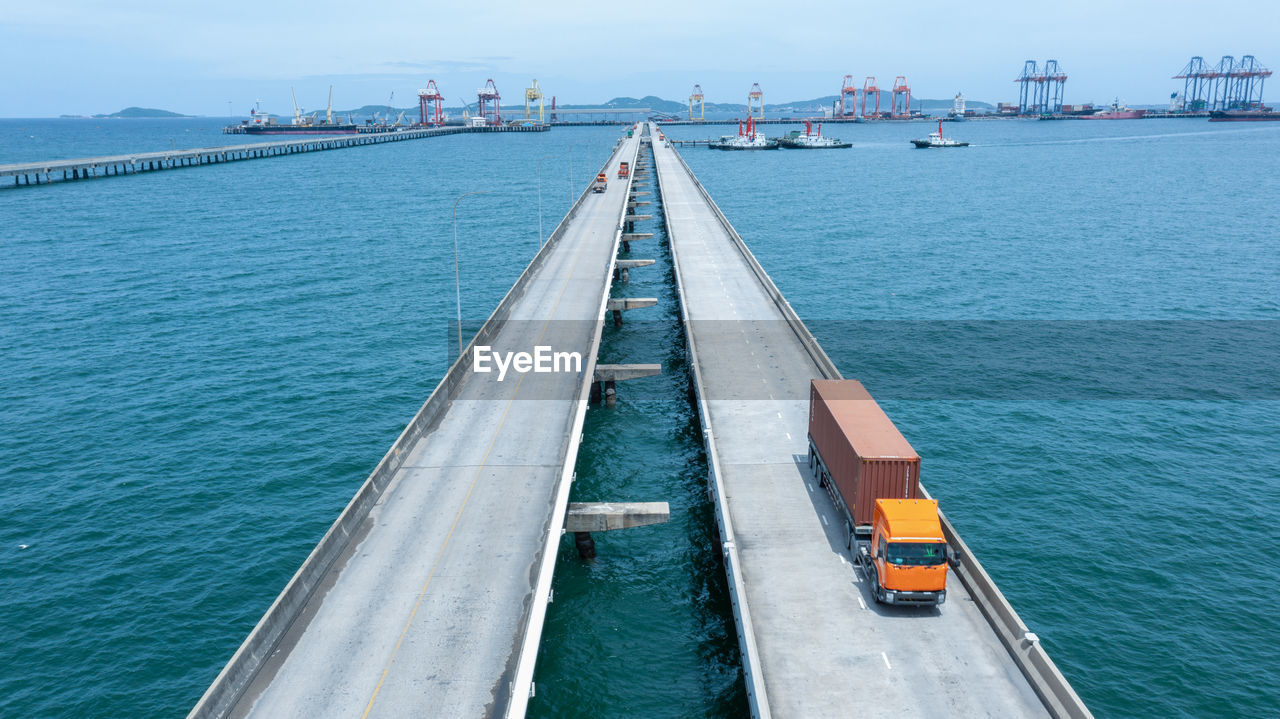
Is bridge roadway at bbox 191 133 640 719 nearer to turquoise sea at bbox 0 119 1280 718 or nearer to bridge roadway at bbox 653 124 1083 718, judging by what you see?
turquoise sea at bbox 0 119 1280 718

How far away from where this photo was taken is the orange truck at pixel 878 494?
27266 mm

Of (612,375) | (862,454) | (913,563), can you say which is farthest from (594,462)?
(913,563)

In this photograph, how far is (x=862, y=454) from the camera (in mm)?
30516

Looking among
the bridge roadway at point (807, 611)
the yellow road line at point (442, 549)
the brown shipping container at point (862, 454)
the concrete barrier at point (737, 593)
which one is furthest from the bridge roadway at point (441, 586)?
the brown shipping container at point (862, 454)

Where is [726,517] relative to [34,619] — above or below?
above

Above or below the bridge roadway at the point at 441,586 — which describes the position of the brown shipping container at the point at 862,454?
above

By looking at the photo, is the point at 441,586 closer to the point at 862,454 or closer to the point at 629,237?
the point at 862,454

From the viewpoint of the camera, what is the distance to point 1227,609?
113ft

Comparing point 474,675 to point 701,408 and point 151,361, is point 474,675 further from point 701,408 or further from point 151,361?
point 151,361

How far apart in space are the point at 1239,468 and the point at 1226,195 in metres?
133

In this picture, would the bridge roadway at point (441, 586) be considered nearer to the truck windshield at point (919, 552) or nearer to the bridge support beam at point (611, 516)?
the bridge support beam at point (611, 516)

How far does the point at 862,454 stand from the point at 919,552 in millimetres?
4390

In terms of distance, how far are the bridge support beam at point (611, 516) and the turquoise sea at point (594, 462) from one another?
8.07ft

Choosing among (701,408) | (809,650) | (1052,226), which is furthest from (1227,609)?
(1052,226)
